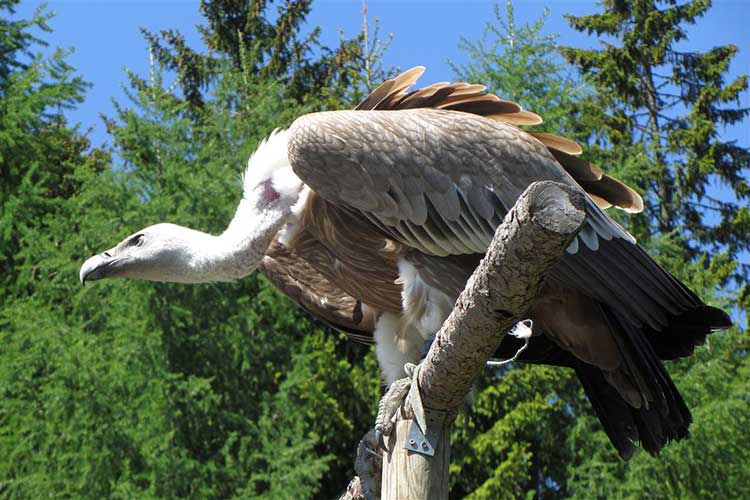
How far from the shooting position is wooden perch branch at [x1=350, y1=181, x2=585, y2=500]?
10.2 feet

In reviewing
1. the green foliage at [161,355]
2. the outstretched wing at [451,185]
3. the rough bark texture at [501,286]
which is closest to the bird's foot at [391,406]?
the rough bark texture at [501,286]

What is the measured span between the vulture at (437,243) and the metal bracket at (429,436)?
101 cm

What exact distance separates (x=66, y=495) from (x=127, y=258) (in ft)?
19.1

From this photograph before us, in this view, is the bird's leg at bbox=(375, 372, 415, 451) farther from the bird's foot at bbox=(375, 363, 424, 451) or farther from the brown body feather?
the brown body feather

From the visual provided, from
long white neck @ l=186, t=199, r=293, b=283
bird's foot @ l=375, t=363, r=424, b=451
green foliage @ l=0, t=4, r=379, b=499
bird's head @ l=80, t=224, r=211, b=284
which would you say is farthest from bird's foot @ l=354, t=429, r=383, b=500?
green foliage @ l=0, t=4, r=379, b=499

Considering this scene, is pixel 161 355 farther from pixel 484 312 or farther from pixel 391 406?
pixel 484 312

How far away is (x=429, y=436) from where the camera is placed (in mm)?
4059

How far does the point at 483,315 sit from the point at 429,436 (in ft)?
2.24

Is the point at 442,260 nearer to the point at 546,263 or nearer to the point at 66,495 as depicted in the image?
the point at 546,263

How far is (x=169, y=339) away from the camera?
1147 cm

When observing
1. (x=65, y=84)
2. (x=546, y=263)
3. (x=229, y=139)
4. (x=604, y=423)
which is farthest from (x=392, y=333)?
(x=65, y=84)

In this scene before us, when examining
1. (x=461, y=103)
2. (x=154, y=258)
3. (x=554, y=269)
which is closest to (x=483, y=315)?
(x=554, y=269)

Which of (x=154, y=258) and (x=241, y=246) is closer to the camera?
(x=241, y=246)

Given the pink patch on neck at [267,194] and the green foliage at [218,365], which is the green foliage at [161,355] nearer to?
the green foliage at [218,365]
